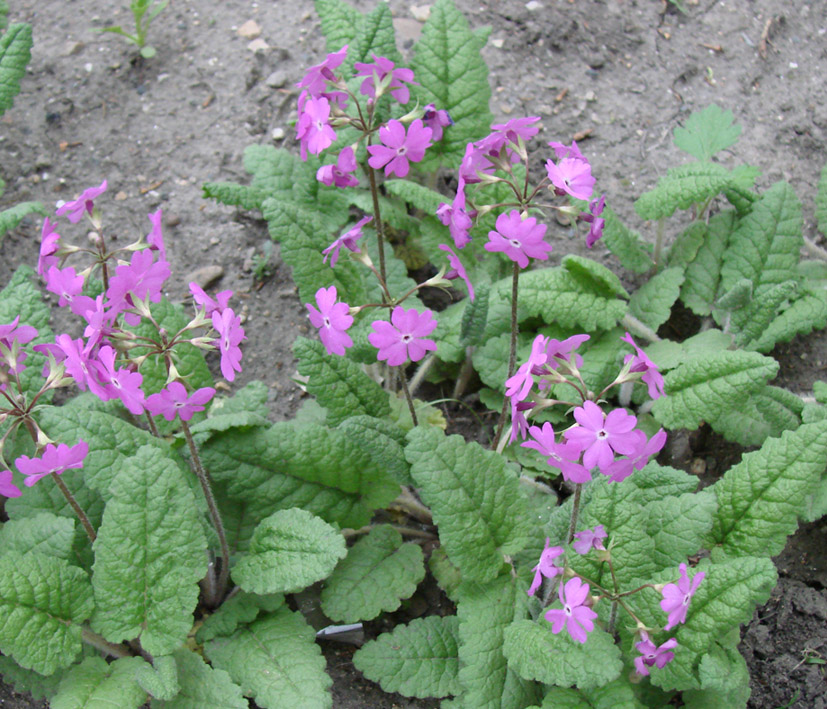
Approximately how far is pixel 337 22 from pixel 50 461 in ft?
9.57

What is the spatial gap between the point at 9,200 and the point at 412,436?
295 centimetres

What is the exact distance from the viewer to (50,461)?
8.20ft

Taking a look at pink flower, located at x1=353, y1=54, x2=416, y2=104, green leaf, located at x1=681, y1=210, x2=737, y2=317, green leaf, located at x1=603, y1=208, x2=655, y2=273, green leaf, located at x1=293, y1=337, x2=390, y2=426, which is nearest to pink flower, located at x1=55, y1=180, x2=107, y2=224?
green leaf, located at x1=293, y1=337, x2=390, y2=426

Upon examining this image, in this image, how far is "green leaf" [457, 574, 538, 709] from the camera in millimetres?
2951

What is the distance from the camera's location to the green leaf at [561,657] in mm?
2705

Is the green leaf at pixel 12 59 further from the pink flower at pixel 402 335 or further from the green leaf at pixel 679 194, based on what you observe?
the green leaf at pixel 679 194

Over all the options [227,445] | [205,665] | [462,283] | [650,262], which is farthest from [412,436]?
[650,262]

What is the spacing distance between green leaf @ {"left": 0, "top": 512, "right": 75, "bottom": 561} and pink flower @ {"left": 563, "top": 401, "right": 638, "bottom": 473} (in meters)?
1.87

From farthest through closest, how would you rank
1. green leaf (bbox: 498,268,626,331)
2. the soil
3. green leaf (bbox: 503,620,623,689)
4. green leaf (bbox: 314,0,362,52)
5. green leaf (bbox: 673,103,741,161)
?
the soil < green leaf (bbox: 314,0,362,52) < green leaf (bbox: 673,103,741,161) < green leaf (bbox: 498,268,626,331) < green leaf (bbox: 503,620,623,689)

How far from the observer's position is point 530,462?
12.2 ft

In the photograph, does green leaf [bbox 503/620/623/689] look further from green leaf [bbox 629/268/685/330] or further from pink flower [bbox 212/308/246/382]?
green leaf [bbox 629/268/685/330]

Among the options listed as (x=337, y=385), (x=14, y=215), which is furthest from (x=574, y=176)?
(x=14, y=215)

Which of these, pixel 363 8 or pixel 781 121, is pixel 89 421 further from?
pixel 781 121

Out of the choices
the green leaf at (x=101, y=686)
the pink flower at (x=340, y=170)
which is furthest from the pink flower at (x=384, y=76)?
the green leaf at (x=101, y=686)
